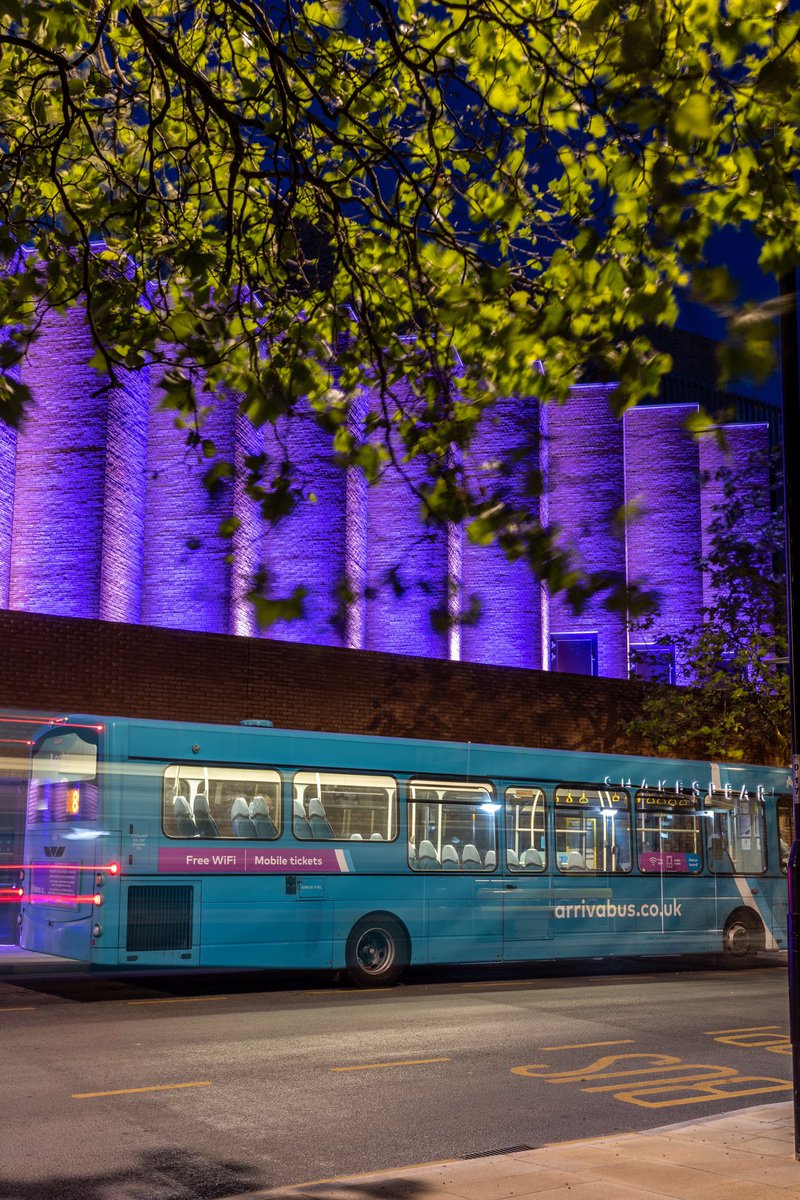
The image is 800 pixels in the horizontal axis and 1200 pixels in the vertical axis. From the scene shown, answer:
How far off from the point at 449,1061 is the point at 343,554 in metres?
20.0

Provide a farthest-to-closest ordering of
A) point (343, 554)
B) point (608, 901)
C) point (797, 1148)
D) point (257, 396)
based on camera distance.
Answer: point (343, 554), point (608, 901), point (797, 1148), point (257, 396)

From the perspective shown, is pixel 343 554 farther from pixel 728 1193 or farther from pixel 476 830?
pixel 728 1193

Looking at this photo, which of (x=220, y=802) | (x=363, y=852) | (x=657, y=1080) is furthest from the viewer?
(x=363, y=852)

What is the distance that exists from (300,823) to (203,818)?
140 cm

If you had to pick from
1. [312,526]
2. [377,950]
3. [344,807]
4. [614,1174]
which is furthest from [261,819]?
[312,526]

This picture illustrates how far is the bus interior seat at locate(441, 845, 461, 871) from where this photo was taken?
1770cm

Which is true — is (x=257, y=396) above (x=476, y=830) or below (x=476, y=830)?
above

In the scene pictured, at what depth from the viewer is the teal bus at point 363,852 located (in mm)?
15023

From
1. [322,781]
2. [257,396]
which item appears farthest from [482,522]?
[322,781]

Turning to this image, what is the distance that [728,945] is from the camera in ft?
69.6

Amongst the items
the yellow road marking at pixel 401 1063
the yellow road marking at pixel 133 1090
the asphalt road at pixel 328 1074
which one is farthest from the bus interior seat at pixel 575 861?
the yellow road marking at pixel 133 1090

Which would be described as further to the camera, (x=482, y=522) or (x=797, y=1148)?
(x=797, y=1148)

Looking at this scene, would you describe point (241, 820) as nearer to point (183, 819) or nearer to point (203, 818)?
point (203, 818)

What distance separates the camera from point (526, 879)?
18.5m
